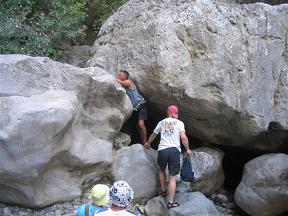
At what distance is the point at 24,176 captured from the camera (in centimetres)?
739

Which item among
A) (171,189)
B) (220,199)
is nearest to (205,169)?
(220,199)

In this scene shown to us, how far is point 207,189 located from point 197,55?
281cm

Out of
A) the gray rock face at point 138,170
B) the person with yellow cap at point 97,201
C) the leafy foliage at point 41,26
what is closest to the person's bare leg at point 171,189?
the gray rock face at point 138,170

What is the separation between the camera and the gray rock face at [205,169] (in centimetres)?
966

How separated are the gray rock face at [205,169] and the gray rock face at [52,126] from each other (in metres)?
1.74

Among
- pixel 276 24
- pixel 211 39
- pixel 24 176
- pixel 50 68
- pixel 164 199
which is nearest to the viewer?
pixel 24 176

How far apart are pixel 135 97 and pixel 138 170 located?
1.52 meters

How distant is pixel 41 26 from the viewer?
11.5m

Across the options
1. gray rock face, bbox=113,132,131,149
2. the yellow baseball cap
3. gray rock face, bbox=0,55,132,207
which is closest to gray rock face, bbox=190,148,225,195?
gray rock face, bbox=113,132,131,149

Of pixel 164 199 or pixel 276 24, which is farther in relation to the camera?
pixel 276 24

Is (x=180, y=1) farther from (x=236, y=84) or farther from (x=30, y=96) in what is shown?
(x=30, y=96)

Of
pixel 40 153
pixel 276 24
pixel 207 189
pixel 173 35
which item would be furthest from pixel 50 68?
pixel 276 24

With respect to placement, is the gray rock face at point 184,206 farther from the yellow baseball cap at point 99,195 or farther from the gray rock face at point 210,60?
the yellow baseball cap at point 99,195

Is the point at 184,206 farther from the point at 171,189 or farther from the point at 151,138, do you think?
the point at 151,138
